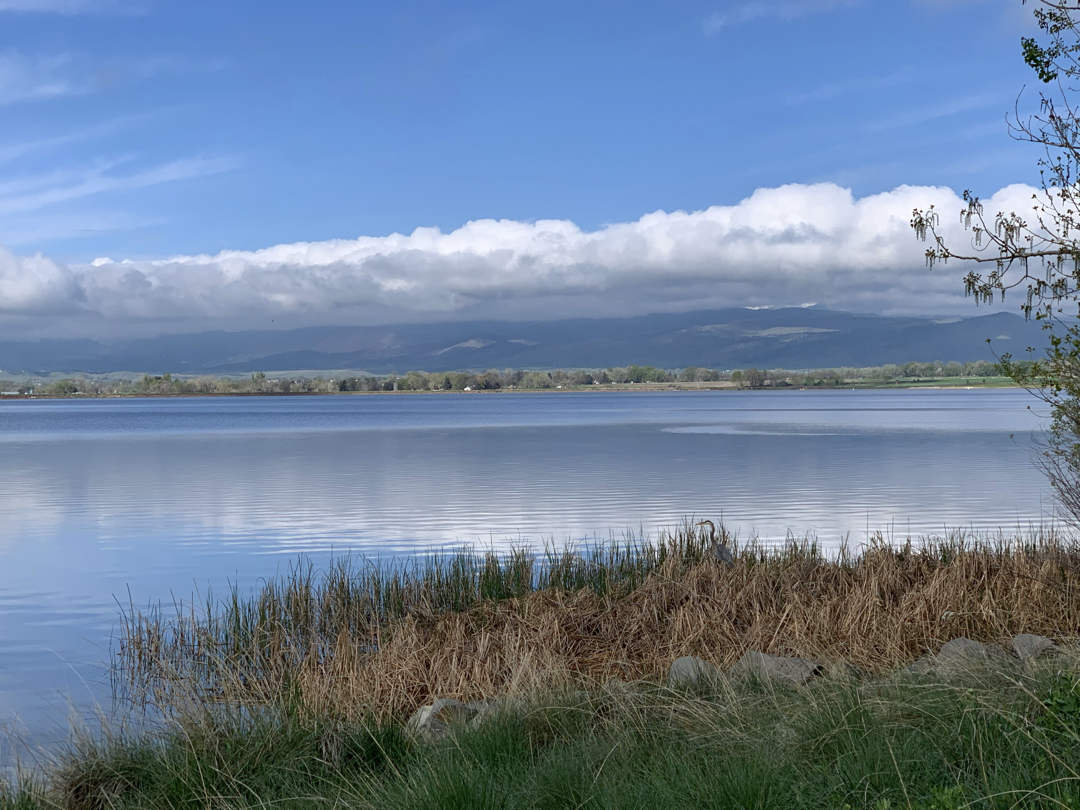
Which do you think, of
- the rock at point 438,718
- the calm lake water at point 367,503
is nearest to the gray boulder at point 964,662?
the rock at point 438,718

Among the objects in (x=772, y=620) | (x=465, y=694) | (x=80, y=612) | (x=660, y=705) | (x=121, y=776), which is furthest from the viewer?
(x=80, y=612)

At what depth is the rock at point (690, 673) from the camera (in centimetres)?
787

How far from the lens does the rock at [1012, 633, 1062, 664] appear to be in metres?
8.30

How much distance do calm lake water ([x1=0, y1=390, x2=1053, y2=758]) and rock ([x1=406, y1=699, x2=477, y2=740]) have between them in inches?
107

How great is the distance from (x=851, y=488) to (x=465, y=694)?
946 inches

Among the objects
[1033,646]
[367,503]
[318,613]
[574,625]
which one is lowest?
[367,503]

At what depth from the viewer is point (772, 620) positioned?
1017 centimetres

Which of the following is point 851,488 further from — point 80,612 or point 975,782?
point 975,782

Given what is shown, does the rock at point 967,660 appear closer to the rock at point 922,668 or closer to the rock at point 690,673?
the rock at point 922,668

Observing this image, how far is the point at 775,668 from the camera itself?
322 inches

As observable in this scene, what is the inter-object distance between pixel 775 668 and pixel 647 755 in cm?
221

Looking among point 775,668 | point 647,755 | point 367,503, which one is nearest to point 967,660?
point 775,668

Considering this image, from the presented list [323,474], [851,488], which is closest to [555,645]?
[851,488]

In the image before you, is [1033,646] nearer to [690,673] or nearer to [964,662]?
[964,662]
